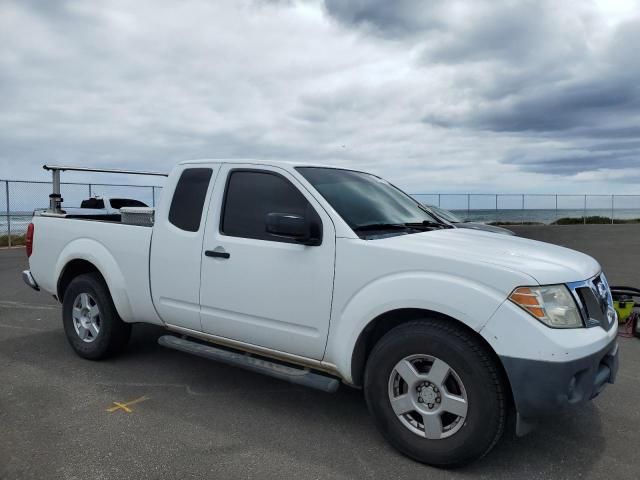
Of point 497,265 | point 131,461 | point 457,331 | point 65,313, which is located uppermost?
point 497,265

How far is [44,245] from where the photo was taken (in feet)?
18.0

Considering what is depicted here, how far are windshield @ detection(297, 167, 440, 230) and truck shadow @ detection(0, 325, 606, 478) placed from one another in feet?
4.71

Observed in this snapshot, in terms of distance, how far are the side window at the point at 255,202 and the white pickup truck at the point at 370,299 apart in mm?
11

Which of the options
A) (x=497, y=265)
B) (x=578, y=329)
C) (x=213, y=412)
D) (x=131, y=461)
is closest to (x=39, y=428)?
(x=131, y=461)

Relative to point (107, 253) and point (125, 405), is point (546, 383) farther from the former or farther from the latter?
point (107, 253)

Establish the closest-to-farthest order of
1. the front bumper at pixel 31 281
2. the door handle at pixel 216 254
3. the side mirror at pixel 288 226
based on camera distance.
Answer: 1. the side mirror at pixel 288 226
2. the door handle at pixel 216 254
3. the front bumper at pixel 31 281

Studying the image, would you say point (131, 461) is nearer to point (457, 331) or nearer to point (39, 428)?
point (39, 428)

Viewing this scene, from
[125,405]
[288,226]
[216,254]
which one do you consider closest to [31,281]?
[125,405]

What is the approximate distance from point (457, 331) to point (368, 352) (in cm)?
71

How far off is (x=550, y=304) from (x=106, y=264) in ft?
12.3

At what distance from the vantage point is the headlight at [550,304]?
9.30ft

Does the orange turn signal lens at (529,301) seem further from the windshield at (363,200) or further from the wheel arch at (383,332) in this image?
the windshield at (363,200)

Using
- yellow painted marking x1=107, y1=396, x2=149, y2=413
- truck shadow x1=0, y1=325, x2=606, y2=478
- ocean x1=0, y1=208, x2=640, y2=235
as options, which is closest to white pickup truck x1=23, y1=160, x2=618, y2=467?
truck shadow x1=0, y1=325, x2=606, y2=478

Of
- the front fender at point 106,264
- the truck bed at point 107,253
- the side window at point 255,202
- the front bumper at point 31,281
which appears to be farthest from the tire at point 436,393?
the front bumper at point 31,281
